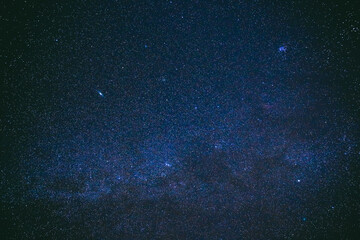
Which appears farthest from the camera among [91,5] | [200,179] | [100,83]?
[200,179]

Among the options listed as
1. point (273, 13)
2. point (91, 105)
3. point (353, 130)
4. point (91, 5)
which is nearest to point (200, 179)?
point (91, 105)

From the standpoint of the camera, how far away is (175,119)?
2279 millimetres

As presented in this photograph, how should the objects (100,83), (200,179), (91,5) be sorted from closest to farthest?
(91,5), (100,83), (200,179)

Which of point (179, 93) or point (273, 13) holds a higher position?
point (273, 13)

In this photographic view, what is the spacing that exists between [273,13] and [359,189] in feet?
9.84

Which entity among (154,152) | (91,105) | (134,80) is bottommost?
(154,152)

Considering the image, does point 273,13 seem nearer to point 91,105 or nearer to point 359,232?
point 91,105

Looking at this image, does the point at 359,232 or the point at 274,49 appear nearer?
the point at 274,49

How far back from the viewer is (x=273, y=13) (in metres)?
2.11

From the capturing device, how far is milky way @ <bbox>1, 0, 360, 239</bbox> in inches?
83.0

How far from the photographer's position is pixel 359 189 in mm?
2395

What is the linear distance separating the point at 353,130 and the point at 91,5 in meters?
4.17

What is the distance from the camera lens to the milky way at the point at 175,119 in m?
2.11

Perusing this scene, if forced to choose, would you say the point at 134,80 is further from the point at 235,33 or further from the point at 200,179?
the point at 200,179
